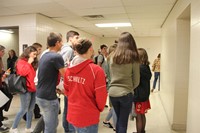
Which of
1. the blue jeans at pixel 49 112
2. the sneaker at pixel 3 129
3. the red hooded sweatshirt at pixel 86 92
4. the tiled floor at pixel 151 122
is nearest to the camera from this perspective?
the red hooded sweatshirt at pixel 86 92

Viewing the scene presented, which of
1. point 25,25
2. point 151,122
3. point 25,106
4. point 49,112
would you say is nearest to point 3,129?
point 25,106

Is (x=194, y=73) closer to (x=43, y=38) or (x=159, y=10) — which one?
(x=159, y=10)

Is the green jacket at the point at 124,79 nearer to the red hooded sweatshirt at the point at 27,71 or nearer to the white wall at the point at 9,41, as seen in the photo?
the red hooded sweatshirt at the point at 27,71

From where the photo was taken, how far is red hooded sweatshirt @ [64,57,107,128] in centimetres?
166

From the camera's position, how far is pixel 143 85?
9.16 feet

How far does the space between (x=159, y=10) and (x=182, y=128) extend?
2.79 m

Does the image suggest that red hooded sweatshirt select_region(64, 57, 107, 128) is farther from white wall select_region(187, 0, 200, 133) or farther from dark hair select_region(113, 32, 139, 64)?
white wall select_region(187, 0, 200, 133)

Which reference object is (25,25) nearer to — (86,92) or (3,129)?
Result: (3,129)

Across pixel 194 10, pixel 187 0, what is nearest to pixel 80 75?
pixel 194 10

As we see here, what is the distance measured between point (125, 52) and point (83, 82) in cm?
83

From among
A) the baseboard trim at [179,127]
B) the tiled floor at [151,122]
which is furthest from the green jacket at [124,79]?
the baseboard trim at [179,127]

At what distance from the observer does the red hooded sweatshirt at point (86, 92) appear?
1.66 metres

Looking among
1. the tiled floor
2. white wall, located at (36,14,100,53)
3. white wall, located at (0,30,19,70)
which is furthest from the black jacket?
white wall, located at (0,30,19,70)

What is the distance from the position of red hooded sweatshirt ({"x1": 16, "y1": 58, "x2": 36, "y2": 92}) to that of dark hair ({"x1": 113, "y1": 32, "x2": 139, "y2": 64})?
157 cm
